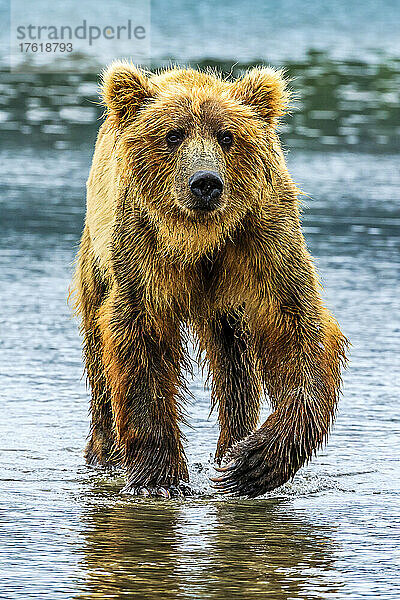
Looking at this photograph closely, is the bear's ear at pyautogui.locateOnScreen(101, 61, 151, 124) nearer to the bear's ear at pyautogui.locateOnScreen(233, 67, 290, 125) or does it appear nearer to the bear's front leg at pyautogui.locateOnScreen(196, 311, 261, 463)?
the bear's ear at pyautogui.locateOnScreen(233, 67, 290, 125)

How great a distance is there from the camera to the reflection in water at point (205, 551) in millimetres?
4922

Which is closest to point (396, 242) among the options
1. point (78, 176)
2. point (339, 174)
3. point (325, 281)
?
point (325, 281)

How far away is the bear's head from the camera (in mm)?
5781

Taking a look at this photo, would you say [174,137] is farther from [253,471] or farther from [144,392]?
[253,471]

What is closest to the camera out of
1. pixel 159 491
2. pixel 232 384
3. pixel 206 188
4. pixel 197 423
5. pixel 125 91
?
pixel 206 188

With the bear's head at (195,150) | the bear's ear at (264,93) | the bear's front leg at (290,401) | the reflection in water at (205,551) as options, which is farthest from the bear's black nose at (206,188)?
the reflection in water at (205,551)

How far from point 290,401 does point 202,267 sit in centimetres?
74

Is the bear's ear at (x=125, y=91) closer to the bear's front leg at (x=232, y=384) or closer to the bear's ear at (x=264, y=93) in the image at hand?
the bear's ear at (x=264, y=93)

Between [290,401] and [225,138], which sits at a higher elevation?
[225,138]

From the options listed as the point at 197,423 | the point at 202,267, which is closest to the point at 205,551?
the point at 202,267

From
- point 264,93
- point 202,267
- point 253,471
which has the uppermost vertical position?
point 264,93

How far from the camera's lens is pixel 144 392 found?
6.42 metres

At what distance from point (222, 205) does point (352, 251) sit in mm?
6914

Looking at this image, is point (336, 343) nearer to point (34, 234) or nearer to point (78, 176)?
point (34, 234)
